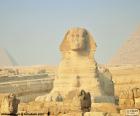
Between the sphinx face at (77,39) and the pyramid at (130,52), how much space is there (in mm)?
71341

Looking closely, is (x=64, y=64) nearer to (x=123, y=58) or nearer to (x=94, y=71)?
(x=94, y=71)

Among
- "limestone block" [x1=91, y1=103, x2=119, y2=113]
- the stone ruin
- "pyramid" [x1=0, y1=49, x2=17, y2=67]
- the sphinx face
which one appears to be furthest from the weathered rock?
"pyramid" [x1=0, y1=49, x2=17, y2=67]

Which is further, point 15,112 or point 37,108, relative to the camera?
point 37,108

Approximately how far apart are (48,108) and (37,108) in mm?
598

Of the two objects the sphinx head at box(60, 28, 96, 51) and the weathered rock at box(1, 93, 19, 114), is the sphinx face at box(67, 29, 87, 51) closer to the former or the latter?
the sphinx head at box(60, 28, 96, 51)

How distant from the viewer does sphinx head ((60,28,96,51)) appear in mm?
27906

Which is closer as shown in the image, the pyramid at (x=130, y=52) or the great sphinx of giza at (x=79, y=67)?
the great sphinx of giza at (x=79, y=67)

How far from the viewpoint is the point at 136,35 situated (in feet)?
327

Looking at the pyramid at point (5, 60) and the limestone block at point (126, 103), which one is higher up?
the pyramid at point (5, 60)

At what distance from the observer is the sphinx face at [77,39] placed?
27875 millimetres

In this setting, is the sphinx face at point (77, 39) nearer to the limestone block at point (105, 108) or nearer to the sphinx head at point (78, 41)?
the sphinx head at point (78, 41)

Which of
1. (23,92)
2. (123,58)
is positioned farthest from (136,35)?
(23,92)

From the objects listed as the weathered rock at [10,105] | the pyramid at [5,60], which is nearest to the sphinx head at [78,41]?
the weathered rock at [10,105]

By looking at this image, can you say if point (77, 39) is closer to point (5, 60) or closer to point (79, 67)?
point (79, 67)
